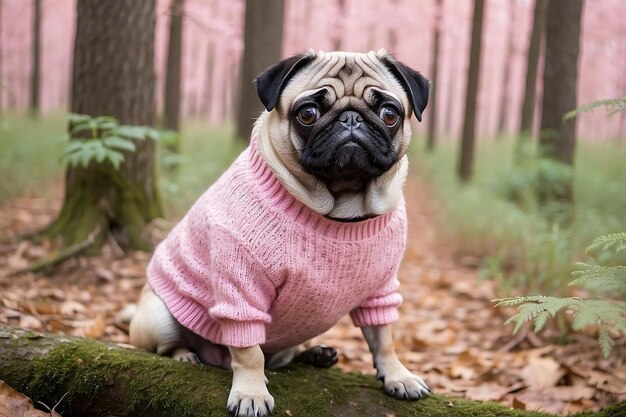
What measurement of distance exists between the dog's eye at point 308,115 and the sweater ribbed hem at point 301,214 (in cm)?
27

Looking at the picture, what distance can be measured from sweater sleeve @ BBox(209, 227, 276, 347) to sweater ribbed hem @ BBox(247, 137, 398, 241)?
0.79 ft

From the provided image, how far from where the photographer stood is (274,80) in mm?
2590

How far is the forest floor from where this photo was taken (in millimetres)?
3363

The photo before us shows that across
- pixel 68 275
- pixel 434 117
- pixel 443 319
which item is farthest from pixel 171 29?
pixel 434 117

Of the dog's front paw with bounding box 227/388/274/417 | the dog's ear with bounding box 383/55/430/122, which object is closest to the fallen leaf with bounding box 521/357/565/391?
the dog's front paw with bounding box 227/388/274/417

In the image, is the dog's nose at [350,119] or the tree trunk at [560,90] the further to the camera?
the tree trunk at [560,90]

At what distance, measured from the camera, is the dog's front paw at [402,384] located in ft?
8.95

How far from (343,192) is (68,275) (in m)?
2.89

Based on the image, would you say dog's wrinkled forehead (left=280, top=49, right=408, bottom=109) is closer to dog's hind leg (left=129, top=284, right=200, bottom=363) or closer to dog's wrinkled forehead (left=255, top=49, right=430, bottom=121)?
dog's wrinkled forehead (left=255, top=49, right=430, bottom=121)

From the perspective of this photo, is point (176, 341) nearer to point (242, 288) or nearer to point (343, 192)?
point (242, 288)

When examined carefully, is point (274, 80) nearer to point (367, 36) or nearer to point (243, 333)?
point (243, 333)

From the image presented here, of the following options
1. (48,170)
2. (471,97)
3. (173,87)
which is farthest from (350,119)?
(471,97)

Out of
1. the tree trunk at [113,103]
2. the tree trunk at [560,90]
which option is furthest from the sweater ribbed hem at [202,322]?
the tree trunk at [560,90]

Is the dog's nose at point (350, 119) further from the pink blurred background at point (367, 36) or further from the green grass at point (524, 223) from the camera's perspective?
the pink blurred background at point (367, 36)
